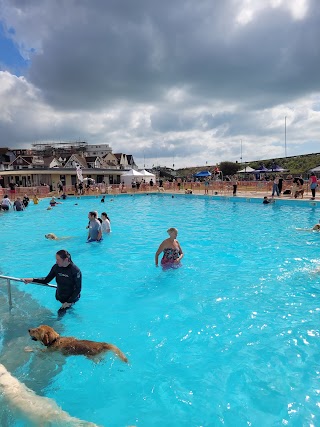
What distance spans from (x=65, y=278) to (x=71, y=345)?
1.36 metres

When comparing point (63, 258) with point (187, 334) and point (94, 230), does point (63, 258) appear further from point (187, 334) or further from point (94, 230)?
point (94, 230)

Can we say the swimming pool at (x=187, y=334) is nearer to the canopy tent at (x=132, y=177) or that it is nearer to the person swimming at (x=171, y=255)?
the person swimming at (x=171, y=255)

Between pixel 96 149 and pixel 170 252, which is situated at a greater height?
Result: pixel 96 149

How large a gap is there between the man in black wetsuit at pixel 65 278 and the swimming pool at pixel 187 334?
0.51 m

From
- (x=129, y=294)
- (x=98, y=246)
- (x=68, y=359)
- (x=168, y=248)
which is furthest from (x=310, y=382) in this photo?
(x=98, y=246)

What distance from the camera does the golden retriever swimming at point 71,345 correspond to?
4.29 metres

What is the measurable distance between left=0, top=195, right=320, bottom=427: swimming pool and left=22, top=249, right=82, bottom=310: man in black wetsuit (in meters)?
0.51

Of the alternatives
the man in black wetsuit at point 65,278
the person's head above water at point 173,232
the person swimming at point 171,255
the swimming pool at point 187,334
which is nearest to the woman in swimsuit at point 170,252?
the person swimming at point 171,255

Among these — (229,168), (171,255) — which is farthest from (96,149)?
(171,255)

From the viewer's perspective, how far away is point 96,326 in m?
5.72

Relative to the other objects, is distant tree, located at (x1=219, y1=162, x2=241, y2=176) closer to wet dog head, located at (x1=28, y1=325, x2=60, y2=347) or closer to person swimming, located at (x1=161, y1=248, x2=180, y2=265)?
person swimming, located at (x1=161, y1=248, x2=180, y2=265)

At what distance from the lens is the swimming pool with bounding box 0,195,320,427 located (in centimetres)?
375

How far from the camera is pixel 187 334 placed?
533 cm

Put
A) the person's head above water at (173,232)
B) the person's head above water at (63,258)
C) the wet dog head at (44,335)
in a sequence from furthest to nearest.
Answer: the person's head above water at (173,232) → the person's head above water at (63,258) → the wet dog head at (44,335)
